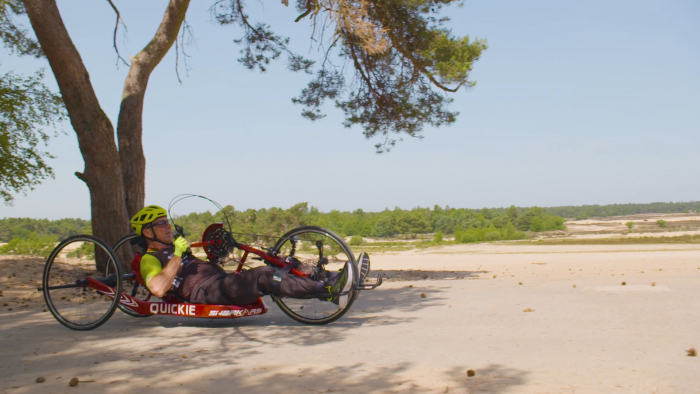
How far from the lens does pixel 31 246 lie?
1670cm

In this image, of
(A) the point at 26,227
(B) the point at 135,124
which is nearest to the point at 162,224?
(B) the point at 135,124

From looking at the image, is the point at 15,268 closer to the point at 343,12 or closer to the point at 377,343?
the point at 343,12

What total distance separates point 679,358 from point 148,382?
3828 millimetres

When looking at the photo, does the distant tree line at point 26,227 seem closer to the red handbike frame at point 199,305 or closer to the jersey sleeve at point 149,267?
the red handbike frame at point 199,305

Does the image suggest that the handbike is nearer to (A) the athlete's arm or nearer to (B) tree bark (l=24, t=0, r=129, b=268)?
(A) the athlete's arm

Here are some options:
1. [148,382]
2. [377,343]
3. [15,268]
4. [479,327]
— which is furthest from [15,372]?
[15,268]

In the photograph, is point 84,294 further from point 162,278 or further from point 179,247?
point 179,247

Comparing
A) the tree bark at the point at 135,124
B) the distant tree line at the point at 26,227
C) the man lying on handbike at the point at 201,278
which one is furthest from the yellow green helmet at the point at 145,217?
the distant tree line at the point at 26,227

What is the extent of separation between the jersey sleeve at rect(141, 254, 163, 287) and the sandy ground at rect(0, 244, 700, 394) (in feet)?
1.88

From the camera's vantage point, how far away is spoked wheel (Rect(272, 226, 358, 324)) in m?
5.72

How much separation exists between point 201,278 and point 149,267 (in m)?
0.57

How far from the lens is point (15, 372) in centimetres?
414

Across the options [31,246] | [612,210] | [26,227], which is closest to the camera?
[31,246]

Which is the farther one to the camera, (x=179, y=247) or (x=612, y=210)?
(x=612, y=210)
